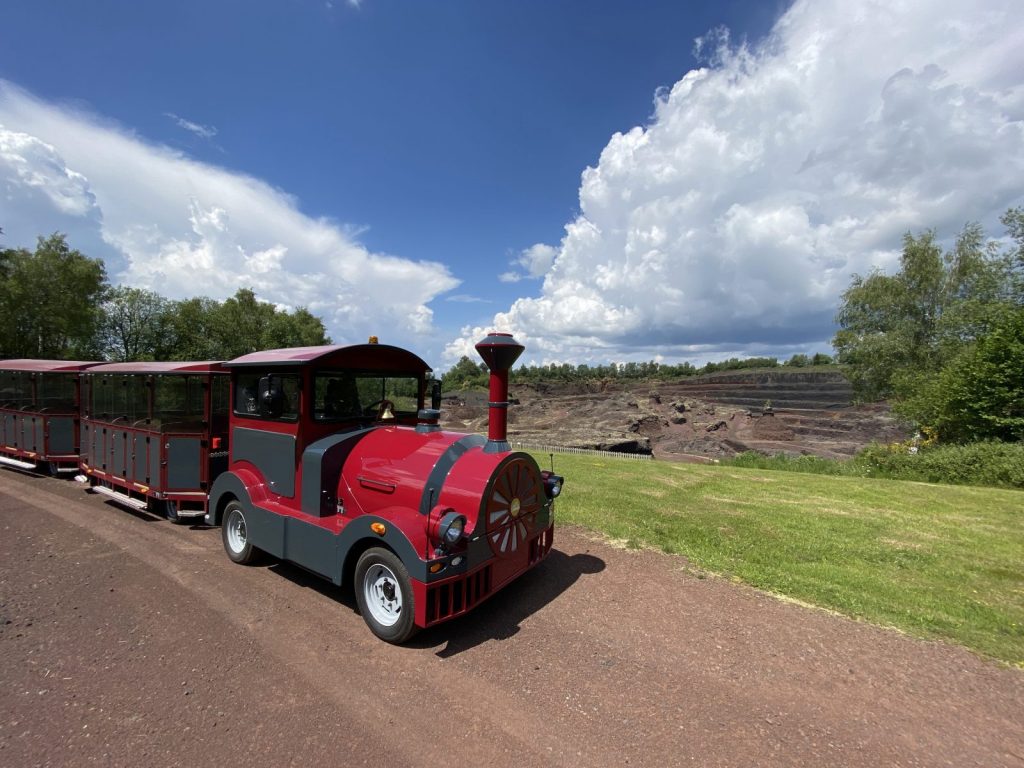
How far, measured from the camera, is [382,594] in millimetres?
4066

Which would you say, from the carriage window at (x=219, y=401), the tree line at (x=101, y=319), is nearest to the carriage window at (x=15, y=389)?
the carriage window at (x=219, y=401)

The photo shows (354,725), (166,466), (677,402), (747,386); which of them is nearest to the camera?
(354,725)

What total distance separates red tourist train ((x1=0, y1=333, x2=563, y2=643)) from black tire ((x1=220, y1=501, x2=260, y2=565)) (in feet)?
0.06

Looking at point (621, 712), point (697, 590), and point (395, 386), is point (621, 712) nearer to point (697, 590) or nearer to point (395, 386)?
point (697, 590)

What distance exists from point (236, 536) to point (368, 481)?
96.5 inches

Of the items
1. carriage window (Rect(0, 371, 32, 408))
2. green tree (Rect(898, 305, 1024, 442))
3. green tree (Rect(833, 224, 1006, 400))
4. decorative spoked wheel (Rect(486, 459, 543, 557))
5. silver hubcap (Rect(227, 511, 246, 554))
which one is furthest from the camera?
green tree (Rect(833, 224, 1006, 400))

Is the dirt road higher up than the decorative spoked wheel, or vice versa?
the decorative spoked wheel

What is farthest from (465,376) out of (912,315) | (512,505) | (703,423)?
(512,505)

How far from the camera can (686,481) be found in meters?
11.5

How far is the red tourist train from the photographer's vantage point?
386cm

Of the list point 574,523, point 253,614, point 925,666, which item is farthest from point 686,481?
point 253,614

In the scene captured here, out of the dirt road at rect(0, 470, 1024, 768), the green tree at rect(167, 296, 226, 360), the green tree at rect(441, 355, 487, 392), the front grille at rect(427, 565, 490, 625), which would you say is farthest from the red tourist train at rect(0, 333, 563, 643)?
the green tree at rect(441, 355, 487, 392)

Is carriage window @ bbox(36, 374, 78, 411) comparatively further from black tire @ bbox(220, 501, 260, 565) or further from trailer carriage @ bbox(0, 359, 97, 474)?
black tire @ bbox(220, 501, 260, 565)

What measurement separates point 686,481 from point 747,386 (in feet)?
274
